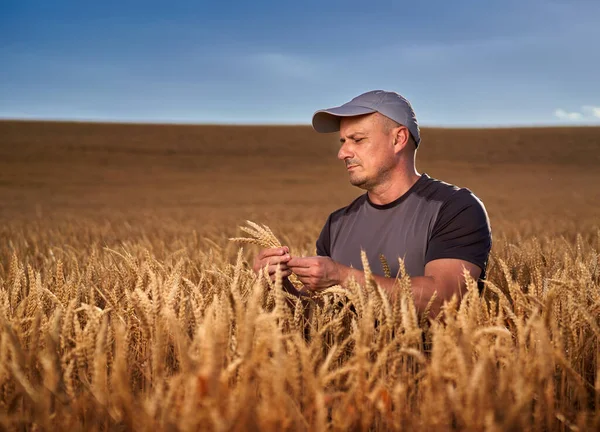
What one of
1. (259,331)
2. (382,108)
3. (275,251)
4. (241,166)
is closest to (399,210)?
(382,108)

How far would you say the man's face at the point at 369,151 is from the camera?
2.89 meters

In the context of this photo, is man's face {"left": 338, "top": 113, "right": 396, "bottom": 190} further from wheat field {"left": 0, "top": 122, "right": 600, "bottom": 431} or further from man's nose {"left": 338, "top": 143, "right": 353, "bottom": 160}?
wheat field {"left": 0, "top": 122, "right": 600, "bottom": 431}

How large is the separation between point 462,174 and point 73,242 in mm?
27364

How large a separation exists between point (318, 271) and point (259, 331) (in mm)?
566

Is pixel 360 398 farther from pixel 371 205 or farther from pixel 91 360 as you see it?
pixel 371 205

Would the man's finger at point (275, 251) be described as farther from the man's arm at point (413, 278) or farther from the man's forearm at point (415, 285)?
the man's forearm at point (415, 285)

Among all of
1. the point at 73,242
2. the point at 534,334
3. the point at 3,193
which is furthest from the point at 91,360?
the point at 3,193

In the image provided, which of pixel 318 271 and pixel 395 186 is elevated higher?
pixel 395 186

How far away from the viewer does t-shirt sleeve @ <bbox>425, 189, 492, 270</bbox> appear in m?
2.61

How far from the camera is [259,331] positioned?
175cm

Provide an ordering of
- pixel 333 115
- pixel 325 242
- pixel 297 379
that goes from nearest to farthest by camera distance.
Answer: pixel 297 379 → pixel 333 115 → pixel 325 242

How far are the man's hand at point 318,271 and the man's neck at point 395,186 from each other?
0.80 meters

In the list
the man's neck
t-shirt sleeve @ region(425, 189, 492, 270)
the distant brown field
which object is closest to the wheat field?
t-shirt sleeve @ region(425, 189, 492, 270)

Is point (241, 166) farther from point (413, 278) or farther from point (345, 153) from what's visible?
point (413, 278)
